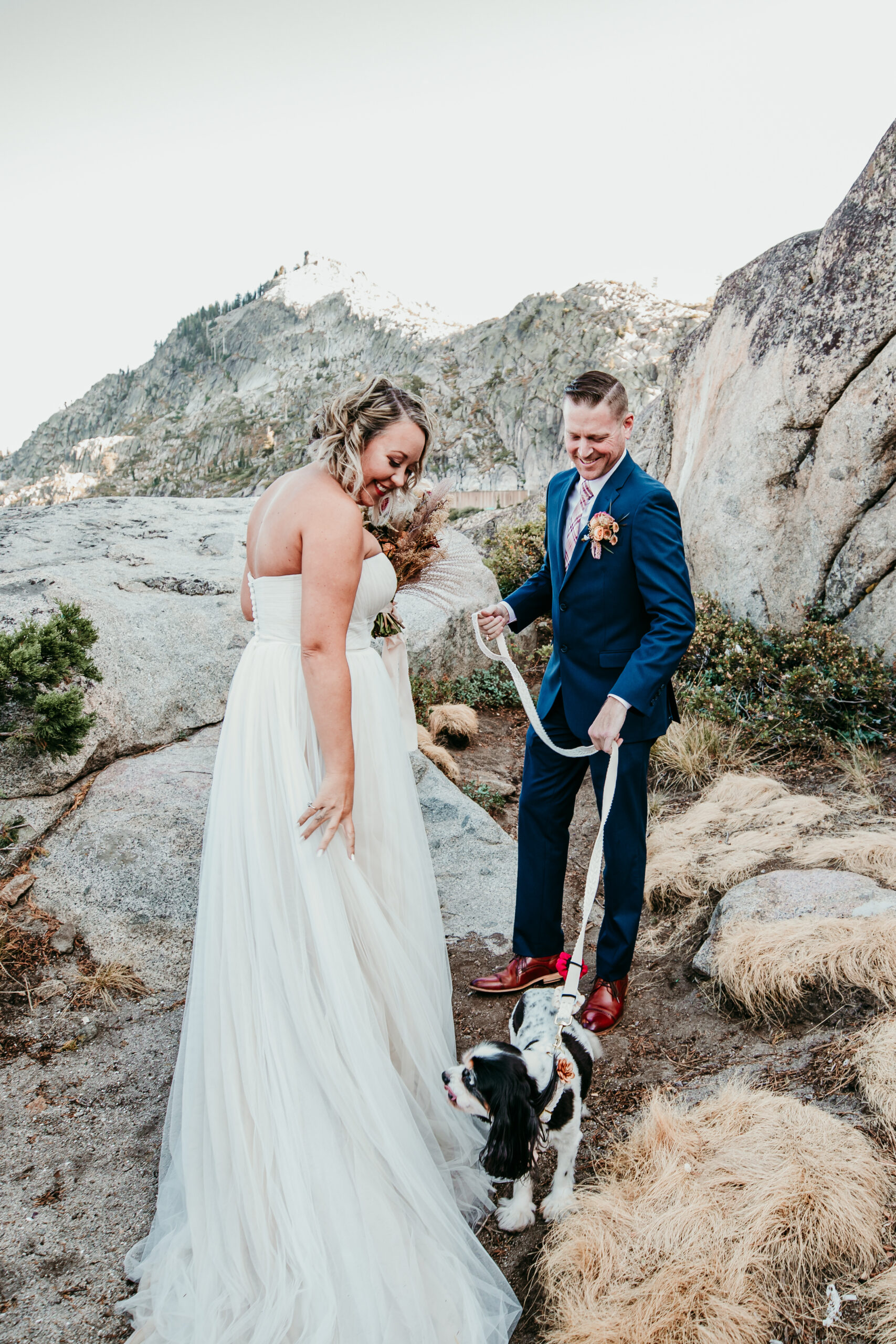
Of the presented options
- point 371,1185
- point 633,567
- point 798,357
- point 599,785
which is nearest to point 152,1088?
point 371,1185

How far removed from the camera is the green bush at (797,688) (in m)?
5.86

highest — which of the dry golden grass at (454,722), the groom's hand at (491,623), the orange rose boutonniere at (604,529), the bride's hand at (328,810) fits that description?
the orange rose boutonniere at (604,529)

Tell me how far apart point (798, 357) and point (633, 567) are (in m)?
5.16

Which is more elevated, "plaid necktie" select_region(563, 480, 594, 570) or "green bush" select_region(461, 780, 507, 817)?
"plaid necktie" select_region(563, 480, 594, 570)

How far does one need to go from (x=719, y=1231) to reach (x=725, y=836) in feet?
9.87

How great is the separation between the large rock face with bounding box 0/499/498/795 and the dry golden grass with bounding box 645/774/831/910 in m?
2.01

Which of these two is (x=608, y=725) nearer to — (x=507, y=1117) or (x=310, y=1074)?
(x=507, y=1117)

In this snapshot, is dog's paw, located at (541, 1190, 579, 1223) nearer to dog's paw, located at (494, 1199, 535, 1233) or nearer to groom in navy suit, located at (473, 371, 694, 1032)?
dog's paw, located at (494, 1199, 535, 1233)

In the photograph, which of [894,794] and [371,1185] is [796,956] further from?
[894,794]

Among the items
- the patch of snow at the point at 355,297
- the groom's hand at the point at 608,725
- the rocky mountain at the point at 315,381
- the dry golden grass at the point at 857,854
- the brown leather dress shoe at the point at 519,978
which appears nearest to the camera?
the groom's hand at the point at 608,725

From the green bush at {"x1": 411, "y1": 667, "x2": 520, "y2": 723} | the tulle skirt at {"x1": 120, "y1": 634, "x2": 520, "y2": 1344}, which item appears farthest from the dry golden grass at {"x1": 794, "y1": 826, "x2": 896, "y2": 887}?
the green bush at {"x1": 411, "y1": 667, "x2": 520, "y2": 723}

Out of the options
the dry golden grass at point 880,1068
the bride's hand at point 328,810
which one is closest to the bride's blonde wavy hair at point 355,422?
the bride's hand at point 328,810

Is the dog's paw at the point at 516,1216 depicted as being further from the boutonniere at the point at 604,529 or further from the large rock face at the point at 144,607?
the large rock face at the point at 144,607

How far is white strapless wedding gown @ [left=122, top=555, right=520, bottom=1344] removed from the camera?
1.96m
